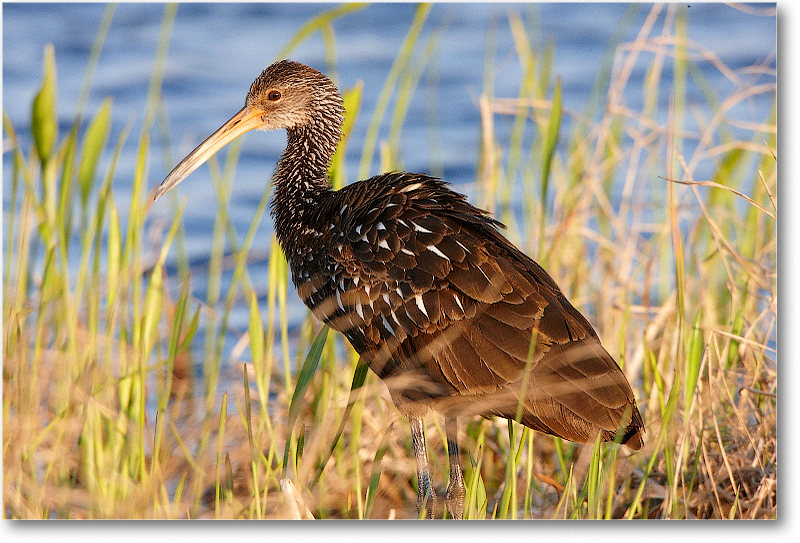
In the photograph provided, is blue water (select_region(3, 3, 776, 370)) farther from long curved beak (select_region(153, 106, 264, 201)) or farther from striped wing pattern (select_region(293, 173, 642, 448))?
striped wing pattern (select_region(293, 173, 642, 448))

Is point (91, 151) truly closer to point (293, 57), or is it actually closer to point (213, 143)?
point (213, 143)

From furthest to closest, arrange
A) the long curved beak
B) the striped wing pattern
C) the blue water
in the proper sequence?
the blue water → the long curved beak → the striped wing pattern

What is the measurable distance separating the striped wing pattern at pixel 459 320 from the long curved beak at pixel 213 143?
1.80 feet

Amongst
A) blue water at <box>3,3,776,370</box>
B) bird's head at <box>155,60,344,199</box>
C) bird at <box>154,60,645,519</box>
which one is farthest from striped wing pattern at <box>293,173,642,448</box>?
blue water at <box>3,3,776,370</box>

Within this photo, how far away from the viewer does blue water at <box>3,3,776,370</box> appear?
346 centimetres

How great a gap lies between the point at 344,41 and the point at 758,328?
6.26ft

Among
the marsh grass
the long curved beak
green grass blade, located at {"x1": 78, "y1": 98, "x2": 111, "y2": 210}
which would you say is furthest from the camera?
the long curved beak

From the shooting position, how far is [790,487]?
3.03 meters

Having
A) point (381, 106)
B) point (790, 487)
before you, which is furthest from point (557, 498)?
point (381, 106)

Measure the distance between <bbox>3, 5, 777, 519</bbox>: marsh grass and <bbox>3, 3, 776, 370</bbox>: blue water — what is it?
0.10 metres

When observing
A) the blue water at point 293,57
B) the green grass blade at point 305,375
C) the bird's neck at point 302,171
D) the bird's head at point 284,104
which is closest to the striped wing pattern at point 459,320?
the green grass blade at point 305,375

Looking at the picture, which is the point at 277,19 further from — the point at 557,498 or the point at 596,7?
the point at 557,498

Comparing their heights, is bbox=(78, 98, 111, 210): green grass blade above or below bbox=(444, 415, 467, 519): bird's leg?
above

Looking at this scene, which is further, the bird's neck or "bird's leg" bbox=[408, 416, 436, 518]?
the bird's neck
